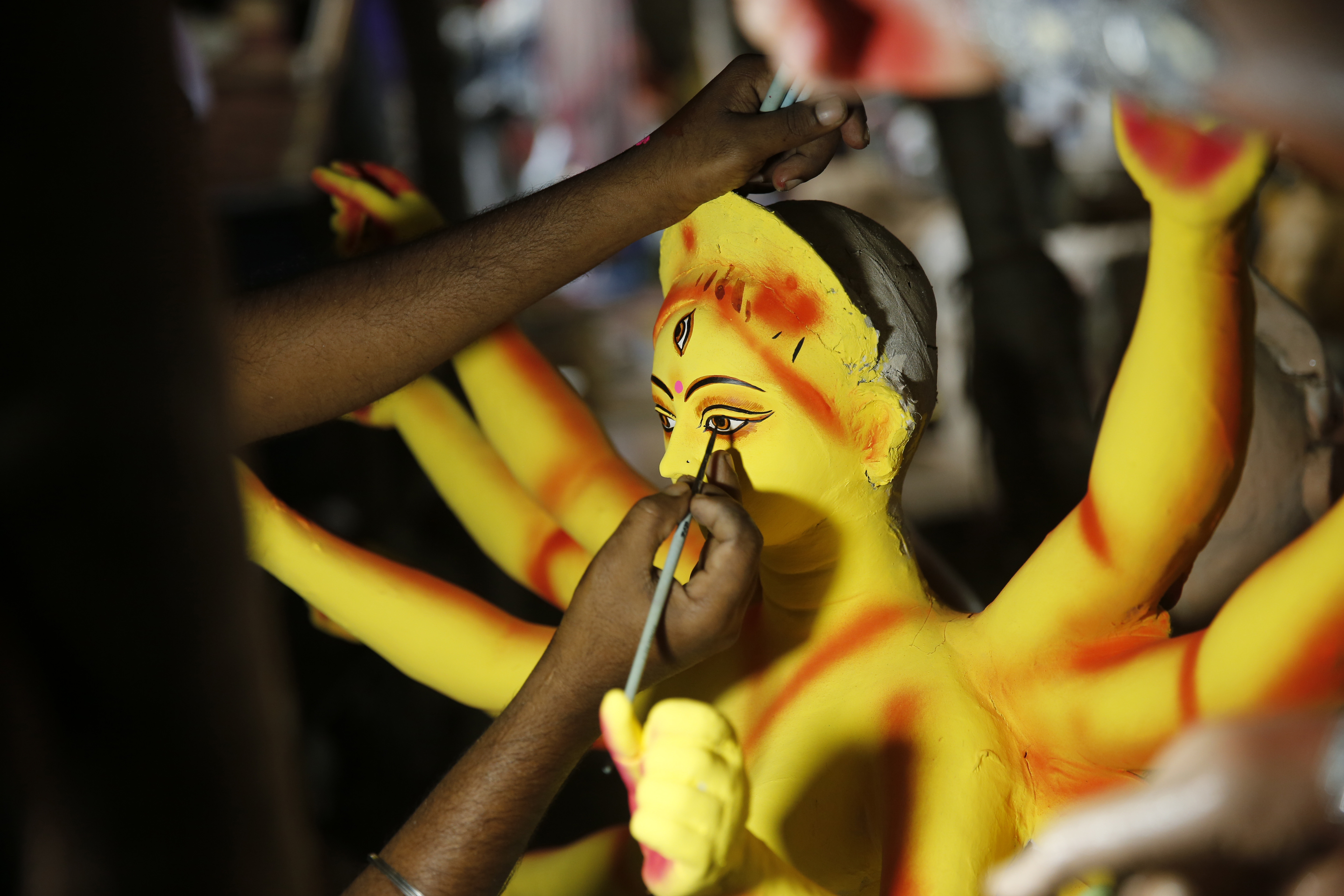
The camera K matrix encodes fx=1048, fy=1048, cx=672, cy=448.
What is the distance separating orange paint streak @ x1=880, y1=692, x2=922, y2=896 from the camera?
949mm

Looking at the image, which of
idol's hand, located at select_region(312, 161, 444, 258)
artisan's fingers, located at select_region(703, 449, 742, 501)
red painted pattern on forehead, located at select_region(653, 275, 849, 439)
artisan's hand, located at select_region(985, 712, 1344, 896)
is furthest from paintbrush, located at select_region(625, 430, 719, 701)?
idol's hand, located at select_region(312, 161, 444, 258)

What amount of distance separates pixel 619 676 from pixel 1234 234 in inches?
24.1

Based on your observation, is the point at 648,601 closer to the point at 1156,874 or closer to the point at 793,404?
the point at 793,404

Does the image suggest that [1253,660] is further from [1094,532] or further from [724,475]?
[724,475]

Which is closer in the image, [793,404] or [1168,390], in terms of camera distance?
[1168,390]

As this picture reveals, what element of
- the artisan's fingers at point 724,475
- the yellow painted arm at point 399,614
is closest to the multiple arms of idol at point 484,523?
the yellow painted arm at point 399,614

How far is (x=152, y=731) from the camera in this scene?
508 mm

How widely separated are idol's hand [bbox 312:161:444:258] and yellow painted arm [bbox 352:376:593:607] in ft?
0.65

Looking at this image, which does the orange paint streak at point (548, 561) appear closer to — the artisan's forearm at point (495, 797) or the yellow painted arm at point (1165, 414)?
the artisan's forearm at point (495, 797)

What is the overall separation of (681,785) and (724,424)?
0.42 meters

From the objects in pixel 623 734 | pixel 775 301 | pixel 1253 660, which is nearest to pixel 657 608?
pixel 623 734

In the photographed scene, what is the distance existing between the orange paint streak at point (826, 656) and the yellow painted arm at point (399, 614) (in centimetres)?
29

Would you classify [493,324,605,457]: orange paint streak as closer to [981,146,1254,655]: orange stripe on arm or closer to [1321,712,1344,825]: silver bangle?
[981,146,1254,655]: orange stripe on arm

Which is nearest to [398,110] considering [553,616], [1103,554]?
[553,616]
